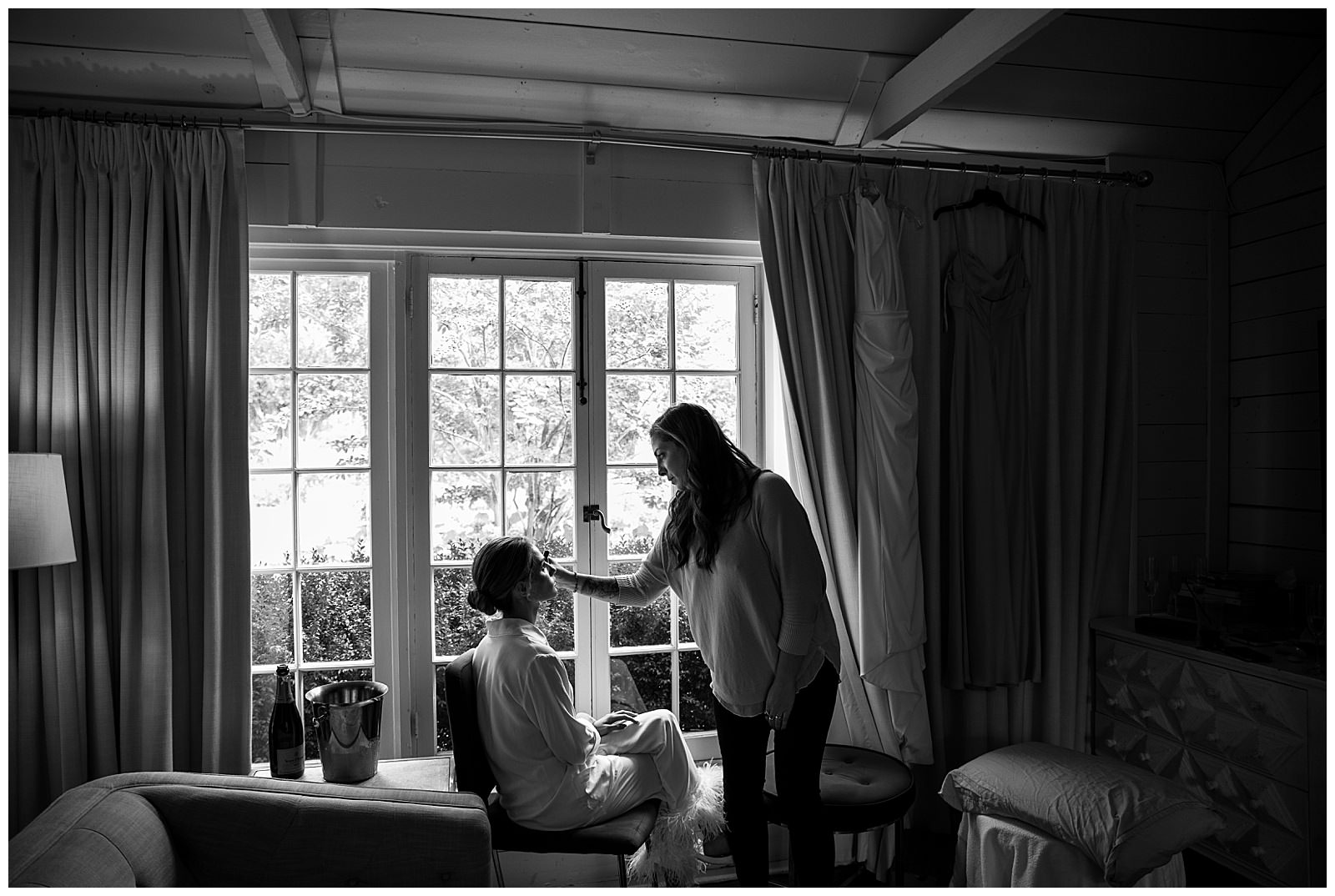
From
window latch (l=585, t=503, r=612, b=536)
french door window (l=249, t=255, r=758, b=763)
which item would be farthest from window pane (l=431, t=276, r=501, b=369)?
window latch (l=585, t=503, r=612, b=536)

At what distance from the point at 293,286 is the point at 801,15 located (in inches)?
65.7

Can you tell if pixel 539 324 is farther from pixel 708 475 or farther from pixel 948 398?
pixel 948 398

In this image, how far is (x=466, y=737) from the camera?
2100 mm

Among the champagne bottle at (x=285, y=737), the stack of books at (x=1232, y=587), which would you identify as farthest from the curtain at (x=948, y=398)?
the champagne bottle at (x=285, y=737)

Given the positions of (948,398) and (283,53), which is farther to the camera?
(948,398)

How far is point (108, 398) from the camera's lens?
231 centimetres

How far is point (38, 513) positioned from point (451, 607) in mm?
1102

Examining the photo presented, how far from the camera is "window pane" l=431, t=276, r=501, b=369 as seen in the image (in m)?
2.70

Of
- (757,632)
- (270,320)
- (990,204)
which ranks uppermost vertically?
(990,204)

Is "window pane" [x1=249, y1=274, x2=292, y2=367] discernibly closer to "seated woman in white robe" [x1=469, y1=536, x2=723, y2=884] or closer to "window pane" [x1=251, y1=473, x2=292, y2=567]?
"window pane" [x1=251, y1=473, x2=292, y2=567]

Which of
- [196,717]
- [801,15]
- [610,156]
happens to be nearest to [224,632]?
[196,717]

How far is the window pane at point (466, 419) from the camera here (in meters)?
2.69

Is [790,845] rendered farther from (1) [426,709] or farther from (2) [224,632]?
(2) [224,632]

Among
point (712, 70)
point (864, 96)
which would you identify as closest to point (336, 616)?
point (712, 70)
